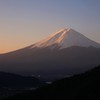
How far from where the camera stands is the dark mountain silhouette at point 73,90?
36.4 metres

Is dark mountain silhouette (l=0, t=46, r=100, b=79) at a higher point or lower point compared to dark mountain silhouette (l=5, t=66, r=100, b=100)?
higher

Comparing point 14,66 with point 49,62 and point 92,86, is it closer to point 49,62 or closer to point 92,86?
point 49,62

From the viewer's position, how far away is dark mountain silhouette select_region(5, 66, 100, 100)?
36375 mm

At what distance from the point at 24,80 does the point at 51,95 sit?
81365 mm

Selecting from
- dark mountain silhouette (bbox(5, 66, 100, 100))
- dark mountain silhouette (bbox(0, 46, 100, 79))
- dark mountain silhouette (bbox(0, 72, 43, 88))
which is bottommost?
dark mountain silhouette (bbox(5, 66, 100, 100))

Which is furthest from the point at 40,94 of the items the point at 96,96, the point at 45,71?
the point at 45,71

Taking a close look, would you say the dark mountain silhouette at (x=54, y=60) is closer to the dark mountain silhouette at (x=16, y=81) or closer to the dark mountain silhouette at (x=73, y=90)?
the dark mountain silhouette at (x=16, y=81)

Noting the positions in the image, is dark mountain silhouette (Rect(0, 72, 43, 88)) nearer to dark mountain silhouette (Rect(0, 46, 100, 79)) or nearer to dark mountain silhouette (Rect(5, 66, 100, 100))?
dark mountain silhouette (Rect(0, 46, 100, 79))

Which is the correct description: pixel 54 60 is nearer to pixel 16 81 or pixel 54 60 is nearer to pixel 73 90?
pixel 16 81

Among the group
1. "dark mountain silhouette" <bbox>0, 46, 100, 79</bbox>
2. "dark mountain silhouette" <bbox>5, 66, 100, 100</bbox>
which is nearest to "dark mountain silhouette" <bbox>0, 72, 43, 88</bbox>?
"dark mountain silhouette" <bbox>0, 46, 100, 79</bbox>

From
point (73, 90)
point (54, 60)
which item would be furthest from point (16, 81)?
point (73, 90)

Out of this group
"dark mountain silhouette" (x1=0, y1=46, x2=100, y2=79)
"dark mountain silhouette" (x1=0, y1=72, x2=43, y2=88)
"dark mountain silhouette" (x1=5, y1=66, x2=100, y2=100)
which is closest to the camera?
"dark mountain silhouette" (x1=5, y1=66, x2=100, y2=100)

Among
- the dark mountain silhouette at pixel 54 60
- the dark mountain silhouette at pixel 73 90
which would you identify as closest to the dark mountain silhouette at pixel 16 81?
the dark mountain silhouette at pixel 54 60

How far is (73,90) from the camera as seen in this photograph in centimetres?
4225
